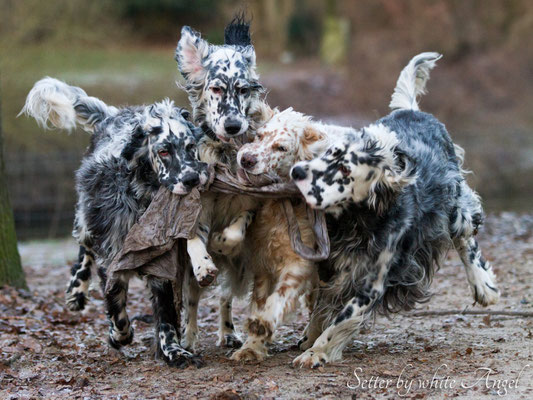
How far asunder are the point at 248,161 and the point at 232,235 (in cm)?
53

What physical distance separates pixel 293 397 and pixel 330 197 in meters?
1.40

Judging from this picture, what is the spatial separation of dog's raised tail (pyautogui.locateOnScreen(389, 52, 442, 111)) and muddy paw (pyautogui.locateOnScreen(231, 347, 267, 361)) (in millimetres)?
2751

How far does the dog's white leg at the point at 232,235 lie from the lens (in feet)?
18.9

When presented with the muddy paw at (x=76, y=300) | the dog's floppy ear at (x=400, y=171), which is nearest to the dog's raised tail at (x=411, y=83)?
the dog's floppy ear at (x=400, y=171)

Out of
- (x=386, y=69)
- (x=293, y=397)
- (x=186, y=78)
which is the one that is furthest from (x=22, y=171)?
(x=293, y=397)

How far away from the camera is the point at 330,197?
18.4ft

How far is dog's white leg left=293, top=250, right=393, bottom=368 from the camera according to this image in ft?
18.9

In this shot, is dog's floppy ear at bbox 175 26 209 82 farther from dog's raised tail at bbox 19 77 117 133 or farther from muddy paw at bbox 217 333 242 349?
muddy paw at bbox 217 333 242 349

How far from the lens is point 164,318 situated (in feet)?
20.1

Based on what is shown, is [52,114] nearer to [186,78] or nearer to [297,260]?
[186,78]

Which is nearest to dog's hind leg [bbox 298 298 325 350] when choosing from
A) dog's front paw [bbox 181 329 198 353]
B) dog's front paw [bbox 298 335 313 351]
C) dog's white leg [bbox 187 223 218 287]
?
dog's front paw [bbox 298 335 313 351]

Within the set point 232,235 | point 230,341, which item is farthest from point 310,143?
point 230,341

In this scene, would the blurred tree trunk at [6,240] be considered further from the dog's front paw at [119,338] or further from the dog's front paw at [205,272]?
the dog's front paw at [205,272]

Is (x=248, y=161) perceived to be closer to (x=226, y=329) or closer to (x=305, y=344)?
(x=305, y=344)
